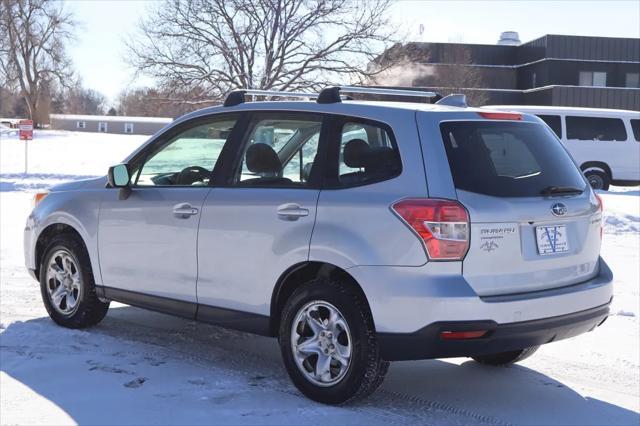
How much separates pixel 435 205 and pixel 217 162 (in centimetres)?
172

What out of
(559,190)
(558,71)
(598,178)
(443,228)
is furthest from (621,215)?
(558,71)

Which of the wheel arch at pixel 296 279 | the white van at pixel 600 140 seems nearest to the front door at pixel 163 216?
the wheel arch at pixel 296 279

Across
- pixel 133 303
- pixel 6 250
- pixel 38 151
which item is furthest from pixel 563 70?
pixel 133 303

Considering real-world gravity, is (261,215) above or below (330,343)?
above

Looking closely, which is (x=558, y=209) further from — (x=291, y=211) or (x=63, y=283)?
(x=63, y=283)

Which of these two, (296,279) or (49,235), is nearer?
(296,279)

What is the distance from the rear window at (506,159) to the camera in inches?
164

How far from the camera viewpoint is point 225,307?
16.1ft

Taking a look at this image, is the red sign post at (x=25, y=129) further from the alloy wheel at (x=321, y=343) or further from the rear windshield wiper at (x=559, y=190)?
the rear windshield wiper at (x=559, y=190)

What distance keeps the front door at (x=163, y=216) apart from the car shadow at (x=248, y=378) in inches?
18.8

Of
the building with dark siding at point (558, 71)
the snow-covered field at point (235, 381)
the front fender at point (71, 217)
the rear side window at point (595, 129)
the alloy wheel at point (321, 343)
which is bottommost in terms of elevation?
the snow-covered field at point (235, 381)

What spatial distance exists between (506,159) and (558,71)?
45861 millimetres

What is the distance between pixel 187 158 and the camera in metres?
5.96

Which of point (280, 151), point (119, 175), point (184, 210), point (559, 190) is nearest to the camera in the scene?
point (559, 190)
